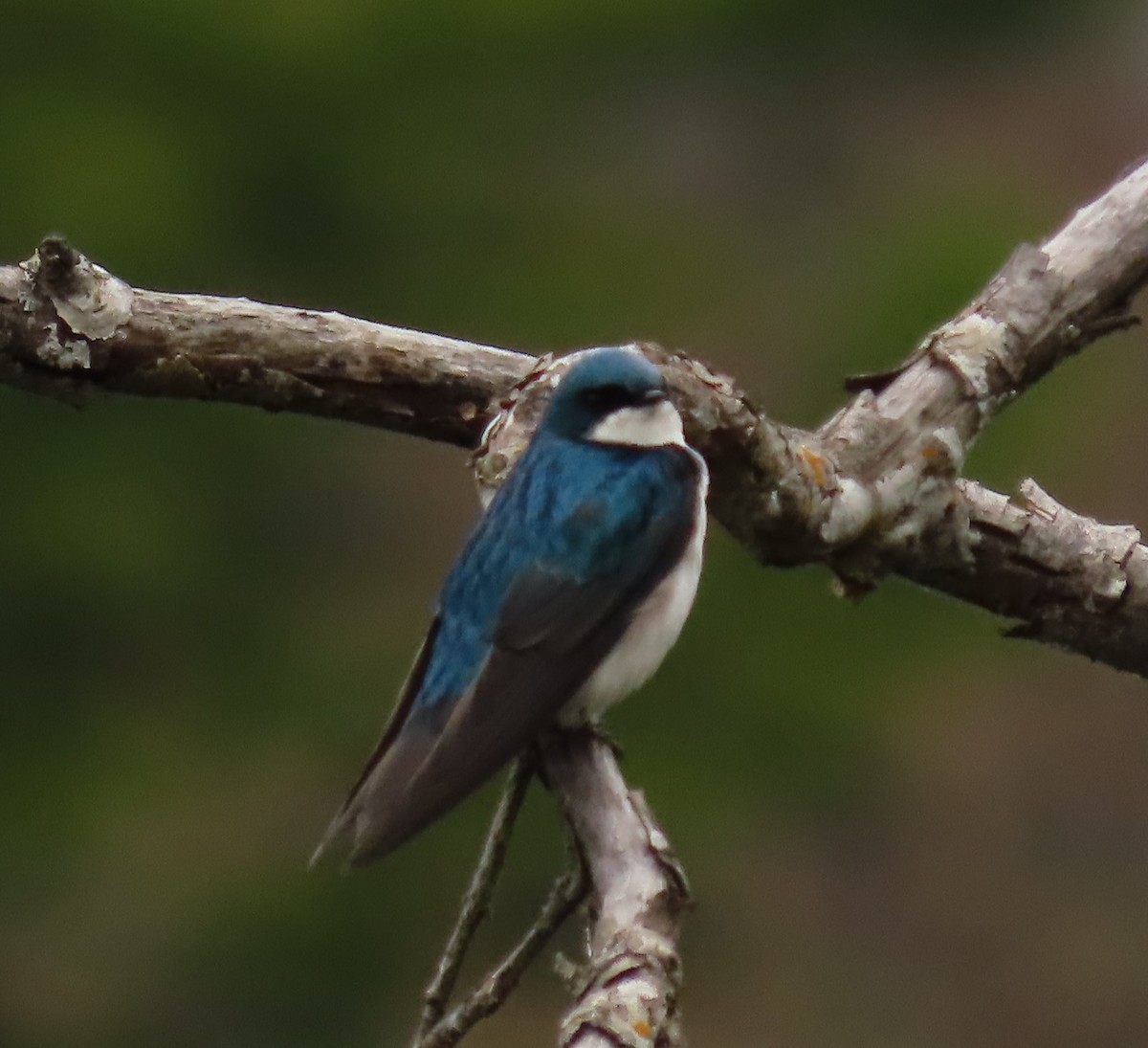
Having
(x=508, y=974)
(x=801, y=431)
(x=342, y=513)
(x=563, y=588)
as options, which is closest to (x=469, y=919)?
(x=508, y=974)

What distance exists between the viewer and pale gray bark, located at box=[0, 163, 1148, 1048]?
7.29 ft

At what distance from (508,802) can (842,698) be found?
3900 mm

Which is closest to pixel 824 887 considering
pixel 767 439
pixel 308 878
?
pixel 308 878

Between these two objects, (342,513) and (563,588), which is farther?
(342,513)

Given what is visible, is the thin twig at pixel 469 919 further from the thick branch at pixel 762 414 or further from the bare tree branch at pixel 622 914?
the thick branch at pixel 762 414

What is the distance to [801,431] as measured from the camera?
99.1 inches

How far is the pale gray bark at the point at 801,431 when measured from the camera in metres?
2.22

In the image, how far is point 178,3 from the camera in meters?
5.73

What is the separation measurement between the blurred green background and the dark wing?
9.14ft

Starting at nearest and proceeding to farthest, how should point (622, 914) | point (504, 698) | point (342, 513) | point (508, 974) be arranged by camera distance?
point (622, 914), point (508, 974), point (504, 698), point (342, 513)

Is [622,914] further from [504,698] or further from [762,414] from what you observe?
[762,414]

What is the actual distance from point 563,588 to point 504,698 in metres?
0.17

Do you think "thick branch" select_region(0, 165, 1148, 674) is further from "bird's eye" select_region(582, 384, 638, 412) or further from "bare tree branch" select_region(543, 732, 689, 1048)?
"bare tree branch" select_region(543, 732, 689, 1048)

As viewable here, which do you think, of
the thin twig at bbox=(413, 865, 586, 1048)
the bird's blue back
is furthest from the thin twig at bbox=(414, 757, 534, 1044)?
the bird's blue back
